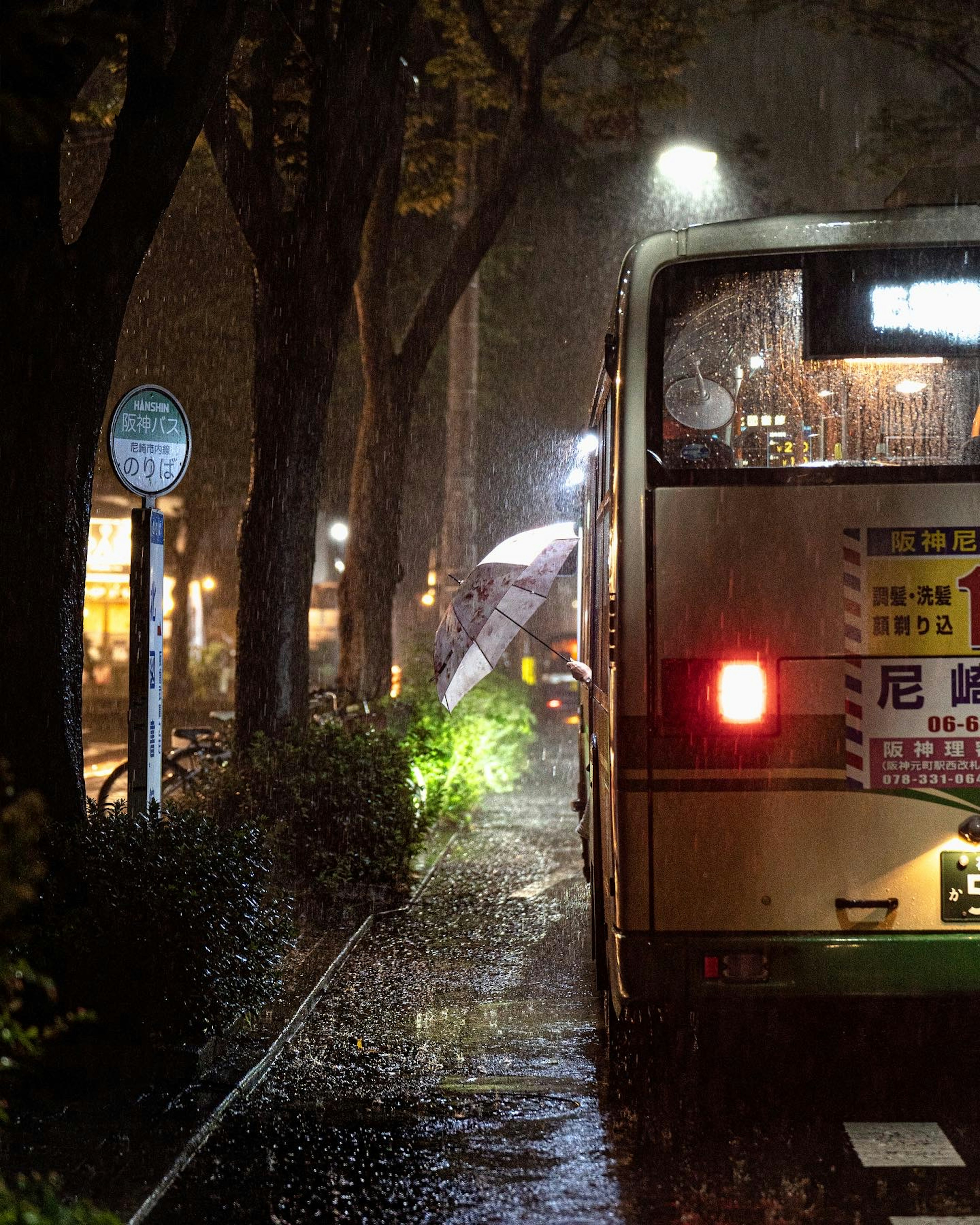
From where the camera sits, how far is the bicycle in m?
12.9

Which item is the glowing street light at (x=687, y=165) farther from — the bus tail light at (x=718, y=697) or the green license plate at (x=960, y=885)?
the green license plate at (x=960, y=885)

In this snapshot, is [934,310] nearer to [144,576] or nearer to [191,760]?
Result: [144,576]

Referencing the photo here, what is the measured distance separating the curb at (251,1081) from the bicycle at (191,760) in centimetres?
363

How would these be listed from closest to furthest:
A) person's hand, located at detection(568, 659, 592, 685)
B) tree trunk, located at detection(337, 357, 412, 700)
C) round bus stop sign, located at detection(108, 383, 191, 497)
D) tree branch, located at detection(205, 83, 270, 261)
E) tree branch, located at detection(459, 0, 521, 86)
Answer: person's hand, located at detection(568, 659, 592, 685)
round bus stop sign, located at detection(108, 383, 191, 497)
tree branch, located at detection(205, 83, 270, 261)
tree branch, located at detection(459, 0, 521, 86)
tree trunk, located at detection(337, 357, 412, 700)

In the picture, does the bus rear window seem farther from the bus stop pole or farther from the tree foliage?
the tree foliage

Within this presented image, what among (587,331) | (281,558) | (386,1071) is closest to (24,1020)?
(386,1071)

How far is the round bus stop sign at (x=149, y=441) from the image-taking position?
7984mm

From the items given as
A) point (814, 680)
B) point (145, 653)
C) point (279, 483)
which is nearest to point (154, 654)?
point (145, 653)

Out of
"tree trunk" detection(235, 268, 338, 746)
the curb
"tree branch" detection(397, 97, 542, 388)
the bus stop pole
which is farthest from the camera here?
"tree branch" detection(397, 97, 542, 388)

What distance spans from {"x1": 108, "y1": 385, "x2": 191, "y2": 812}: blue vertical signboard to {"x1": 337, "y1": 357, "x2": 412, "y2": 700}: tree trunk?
754 cm

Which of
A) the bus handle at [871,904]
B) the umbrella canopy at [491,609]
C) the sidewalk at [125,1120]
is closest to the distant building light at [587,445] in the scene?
the umbrella canopy at [491,609]

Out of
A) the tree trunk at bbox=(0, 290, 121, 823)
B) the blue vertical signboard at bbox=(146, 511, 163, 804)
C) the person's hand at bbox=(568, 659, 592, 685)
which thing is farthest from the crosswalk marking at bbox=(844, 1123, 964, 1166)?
the blue vertical signboard at bbox=(146, 511, 163, 804)

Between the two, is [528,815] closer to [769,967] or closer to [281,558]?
[281,558]

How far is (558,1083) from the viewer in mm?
6102
